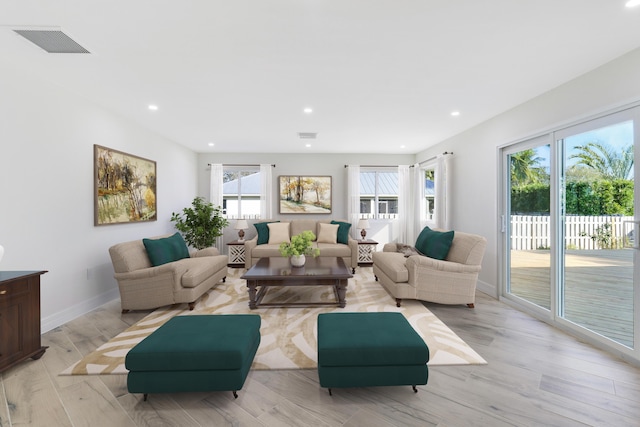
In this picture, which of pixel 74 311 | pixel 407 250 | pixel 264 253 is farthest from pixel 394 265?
pixel 74 311

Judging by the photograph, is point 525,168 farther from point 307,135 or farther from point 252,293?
point 252,293

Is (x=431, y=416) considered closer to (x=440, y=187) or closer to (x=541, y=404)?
(x=541, y=404)

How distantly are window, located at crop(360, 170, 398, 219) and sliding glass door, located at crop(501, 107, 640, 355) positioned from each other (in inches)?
121

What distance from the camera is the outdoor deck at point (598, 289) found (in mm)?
2420

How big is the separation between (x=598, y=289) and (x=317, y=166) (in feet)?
16.6

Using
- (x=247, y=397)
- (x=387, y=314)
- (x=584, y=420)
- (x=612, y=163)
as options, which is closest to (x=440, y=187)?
(x=612, y=163)

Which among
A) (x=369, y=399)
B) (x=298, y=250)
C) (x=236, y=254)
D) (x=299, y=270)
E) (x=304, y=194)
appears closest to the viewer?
(x=369, y=399)

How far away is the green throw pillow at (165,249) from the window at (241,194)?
2.36 m

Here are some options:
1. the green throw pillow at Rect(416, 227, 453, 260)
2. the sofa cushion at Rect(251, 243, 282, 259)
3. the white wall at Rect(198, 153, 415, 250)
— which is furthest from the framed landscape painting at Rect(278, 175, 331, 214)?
the green throw pillow at Rect(416, 227, 453, 260)

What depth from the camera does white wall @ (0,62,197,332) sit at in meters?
2.59

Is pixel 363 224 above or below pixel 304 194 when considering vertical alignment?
below

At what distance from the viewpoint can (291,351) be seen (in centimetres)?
245

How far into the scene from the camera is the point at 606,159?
8.51 ft

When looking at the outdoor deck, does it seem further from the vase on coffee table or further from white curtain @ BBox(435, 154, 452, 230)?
the vase on coffee table
